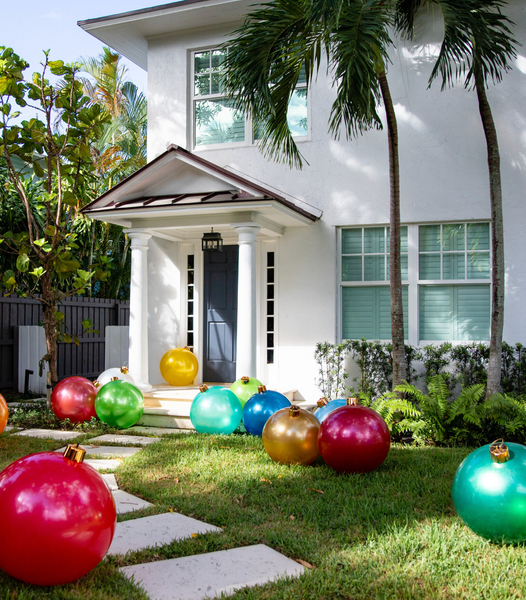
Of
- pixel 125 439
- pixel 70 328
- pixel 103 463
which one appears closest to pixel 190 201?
pixel 125 439

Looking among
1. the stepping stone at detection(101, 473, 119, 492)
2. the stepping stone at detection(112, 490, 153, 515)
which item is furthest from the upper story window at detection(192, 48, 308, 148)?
the stepping stone at detection(112, 490, 153, 515)

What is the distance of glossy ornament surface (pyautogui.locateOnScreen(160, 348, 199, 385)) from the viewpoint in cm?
948

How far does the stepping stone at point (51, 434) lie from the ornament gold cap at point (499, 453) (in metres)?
5.34

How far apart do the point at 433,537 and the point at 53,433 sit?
5.43 meters

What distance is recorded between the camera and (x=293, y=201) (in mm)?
9398

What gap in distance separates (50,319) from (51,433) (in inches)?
77.0

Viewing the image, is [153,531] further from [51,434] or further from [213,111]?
[213,111]

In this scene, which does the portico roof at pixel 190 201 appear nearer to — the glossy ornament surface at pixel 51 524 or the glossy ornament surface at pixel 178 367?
the glossy ornament surface at pixel 178 367

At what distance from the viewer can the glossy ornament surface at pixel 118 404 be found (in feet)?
24.4

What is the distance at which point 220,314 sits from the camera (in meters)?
9.97

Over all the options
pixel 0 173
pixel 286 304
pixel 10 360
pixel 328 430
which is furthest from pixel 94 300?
pixel 328 430

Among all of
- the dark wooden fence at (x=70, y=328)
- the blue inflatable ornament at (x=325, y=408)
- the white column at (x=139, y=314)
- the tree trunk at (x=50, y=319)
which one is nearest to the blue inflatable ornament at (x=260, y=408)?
the blue inflatable ornament at (x=325, y=408)

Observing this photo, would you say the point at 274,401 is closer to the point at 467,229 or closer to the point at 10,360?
the point at 467,229

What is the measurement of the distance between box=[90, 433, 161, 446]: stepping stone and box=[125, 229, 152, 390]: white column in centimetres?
169
